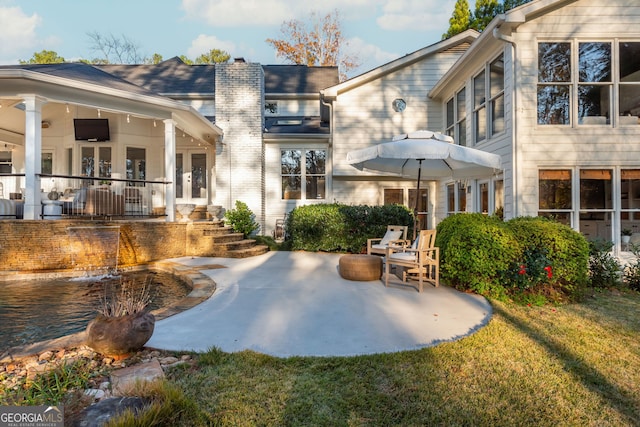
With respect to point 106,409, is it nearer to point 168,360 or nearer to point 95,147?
point 168,360

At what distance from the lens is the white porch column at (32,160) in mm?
7410

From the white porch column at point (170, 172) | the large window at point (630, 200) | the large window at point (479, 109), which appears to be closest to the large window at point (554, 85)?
the large window at point (479, 109)

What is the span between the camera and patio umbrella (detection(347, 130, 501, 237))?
5387mm

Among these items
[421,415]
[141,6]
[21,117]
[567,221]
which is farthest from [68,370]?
[141,6]

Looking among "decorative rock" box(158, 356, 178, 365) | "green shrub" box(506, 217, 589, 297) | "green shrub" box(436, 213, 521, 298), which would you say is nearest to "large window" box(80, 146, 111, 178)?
"decorative rock" box(158, 356, 178, 365)

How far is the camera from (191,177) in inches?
502

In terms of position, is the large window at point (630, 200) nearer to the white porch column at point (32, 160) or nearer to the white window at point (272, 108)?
the white porch column at point (32, 160)

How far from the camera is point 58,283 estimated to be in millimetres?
6395

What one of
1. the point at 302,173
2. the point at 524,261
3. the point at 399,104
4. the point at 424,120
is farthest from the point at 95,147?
the point at 524,261

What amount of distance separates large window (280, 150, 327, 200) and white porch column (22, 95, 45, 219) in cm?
715

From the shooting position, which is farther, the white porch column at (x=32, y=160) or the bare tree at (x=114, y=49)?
the bare tree at (x=114, y=49)

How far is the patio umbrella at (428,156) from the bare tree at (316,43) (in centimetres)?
1910

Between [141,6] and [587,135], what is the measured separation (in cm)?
2349

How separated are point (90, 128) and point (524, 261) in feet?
40.2
